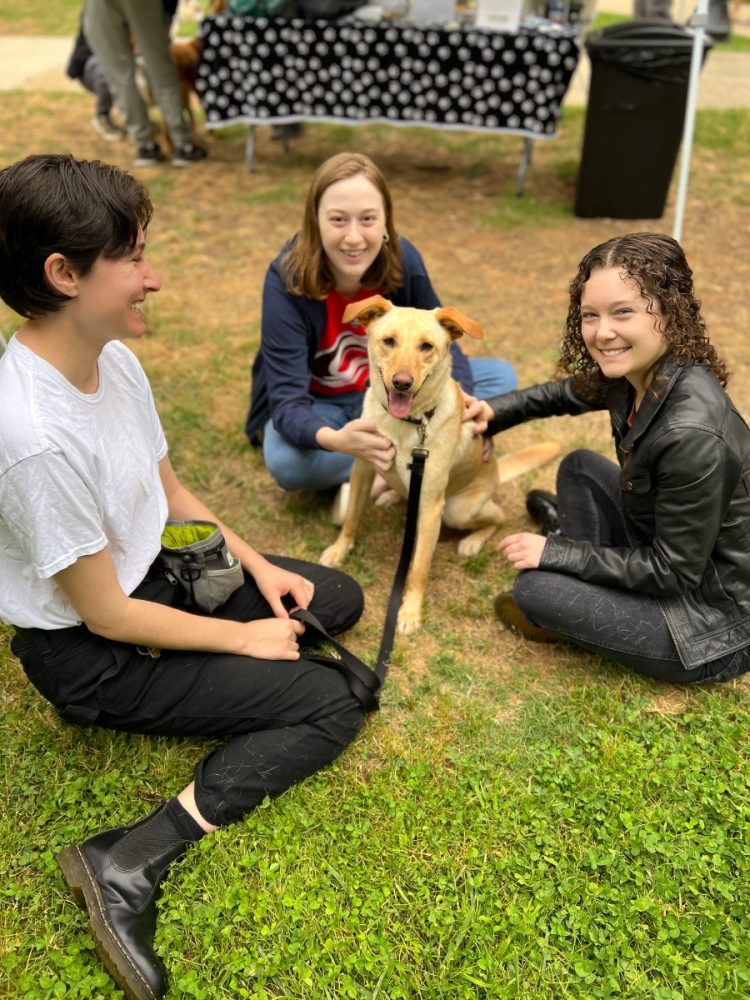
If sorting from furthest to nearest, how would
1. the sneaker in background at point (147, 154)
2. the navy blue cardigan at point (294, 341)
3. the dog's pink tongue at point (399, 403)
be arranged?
1. the sneaker in background at point (147, 154)
2. the navy blue cardigan at point (294, 341)
3. the dog's pink tongue at point (399, 403)

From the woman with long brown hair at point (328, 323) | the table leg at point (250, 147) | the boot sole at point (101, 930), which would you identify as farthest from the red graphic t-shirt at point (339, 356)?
the table leg at point (250, 147)

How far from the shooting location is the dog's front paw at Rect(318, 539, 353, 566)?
9.69 feet

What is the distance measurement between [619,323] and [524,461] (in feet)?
4.18

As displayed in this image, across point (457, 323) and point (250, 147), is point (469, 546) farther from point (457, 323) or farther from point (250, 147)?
point (250, 147)

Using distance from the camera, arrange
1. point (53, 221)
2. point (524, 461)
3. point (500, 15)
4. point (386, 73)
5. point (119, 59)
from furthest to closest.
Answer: point (119, 59) → point (386, 73) → point (500, 15) → point (524, 461) → point (53, 221)

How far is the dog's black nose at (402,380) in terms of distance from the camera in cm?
226

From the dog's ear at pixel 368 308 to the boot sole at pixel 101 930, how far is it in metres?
1.74

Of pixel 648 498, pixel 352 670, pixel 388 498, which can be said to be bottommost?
pixel 388 498

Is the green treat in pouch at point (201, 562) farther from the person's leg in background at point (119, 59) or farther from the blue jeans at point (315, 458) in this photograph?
the person's leg in background at point (119, 59)

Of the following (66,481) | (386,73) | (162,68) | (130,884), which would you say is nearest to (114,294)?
(66,481)

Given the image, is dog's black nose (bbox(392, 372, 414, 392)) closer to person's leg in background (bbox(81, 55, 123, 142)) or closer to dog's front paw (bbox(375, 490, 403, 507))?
dog's front paw (bbox(375, 490, 403, 507))

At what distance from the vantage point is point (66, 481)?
5.11 feet

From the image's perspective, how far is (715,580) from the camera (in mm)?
2209

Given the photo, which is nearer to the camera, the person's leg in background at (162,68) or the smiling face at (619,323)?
the smiling face at (619,323)
